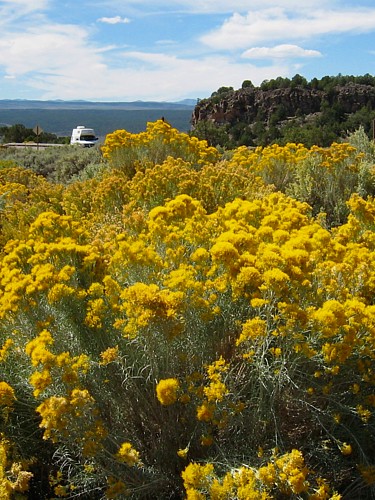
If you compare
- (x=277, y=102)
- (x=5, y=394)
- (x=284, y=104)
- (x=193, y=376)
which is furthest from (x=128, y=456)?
(x=277, y=102)

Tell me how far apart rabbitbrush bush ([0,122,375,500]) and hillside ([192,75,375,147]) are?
45.3m

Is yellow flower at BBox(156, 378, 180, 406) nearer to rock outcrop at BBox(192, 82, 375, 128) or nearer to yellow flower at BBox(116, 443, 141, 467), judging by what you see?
yellow flower at BBox(116, 443, 141, 467)

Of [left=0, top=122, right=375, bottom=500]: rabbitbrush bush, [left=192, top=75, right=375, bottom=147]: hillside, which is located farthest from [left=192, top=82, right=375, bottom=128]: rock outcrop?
[left=0, top=122, right=375, bottom=500]: rabbitbrush bush

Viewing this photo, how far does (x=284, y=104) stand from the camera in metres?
60.6

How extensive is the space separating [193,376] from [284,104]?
202 ft

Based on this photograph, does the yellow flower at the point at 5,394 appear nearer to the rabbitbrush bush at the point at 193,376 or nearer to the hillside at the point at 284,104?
the rabbitbrush bush at the point at 193,376

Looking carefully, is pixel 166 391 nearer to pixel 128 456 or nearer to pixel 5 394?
pixel 128 456

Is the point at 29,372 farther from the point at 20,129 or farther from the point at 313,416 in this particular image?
the point at 20,129

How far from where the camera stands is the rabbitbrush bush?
8.32ft

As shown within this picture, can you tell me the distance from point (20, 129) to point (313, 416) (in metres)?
40.6

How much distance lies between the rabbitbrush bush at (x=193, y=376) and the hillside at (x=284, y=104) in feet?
149

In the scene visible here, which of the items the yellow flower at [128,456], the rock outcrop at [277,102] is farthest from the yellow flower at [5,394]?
the rock outcrop at [277,102]

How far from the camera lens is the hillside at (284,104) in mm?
53000

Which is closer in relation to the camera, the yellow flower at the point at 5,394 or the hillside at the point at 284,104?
the yellow flower at the point at 5,394
